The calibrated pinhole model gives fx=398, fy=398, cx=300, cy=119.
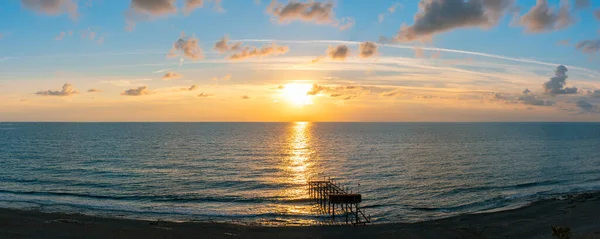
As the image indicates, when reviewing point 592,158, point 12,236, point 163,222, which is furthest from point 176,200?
point 592,158

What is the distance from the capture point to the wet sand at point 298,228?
32656 millimetres

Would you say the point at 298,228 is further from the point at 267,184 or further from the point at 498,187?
the point at 498,187

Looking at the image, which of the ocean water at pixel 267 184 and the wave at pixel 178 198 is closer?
the ocean water at pixel 267 184

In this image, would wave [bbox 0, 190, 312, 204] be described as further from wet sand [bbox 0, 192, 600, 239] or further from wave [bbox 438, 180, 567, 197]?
wave [bbox 438, 180, 567, 197]

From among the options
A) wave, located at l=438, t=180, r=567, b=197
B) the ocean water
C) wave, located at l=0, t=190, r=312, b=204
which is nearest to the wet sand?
the ocean water

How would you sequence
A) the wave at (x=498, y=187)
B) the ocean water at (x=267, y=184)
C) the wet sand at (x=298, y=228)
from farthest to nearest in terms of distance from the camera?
the wave at (x=498, y=187) < the ocean water at (x=267, y=184) < the wet sand at (x=298, y=228)

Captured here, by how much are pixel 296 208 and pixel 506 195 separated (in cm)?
2711

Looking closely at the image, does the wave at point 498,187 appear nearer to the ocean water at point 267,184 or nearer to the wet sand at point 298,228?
the ocean water at point 267,184

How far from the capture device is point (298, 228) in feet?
115

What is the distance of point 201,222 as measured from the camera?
3700cm

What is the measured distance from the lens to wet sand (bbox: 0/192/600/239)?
32656 mm

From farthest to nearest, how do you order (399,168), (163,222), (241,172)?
(399,168) → (241,172) → (163,222)

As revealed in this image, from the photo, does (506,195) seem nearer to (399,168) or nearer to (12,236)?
(399,168)

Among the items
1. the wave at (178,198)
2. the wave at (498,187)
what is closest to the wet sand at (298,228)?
the wave at (178,198)
